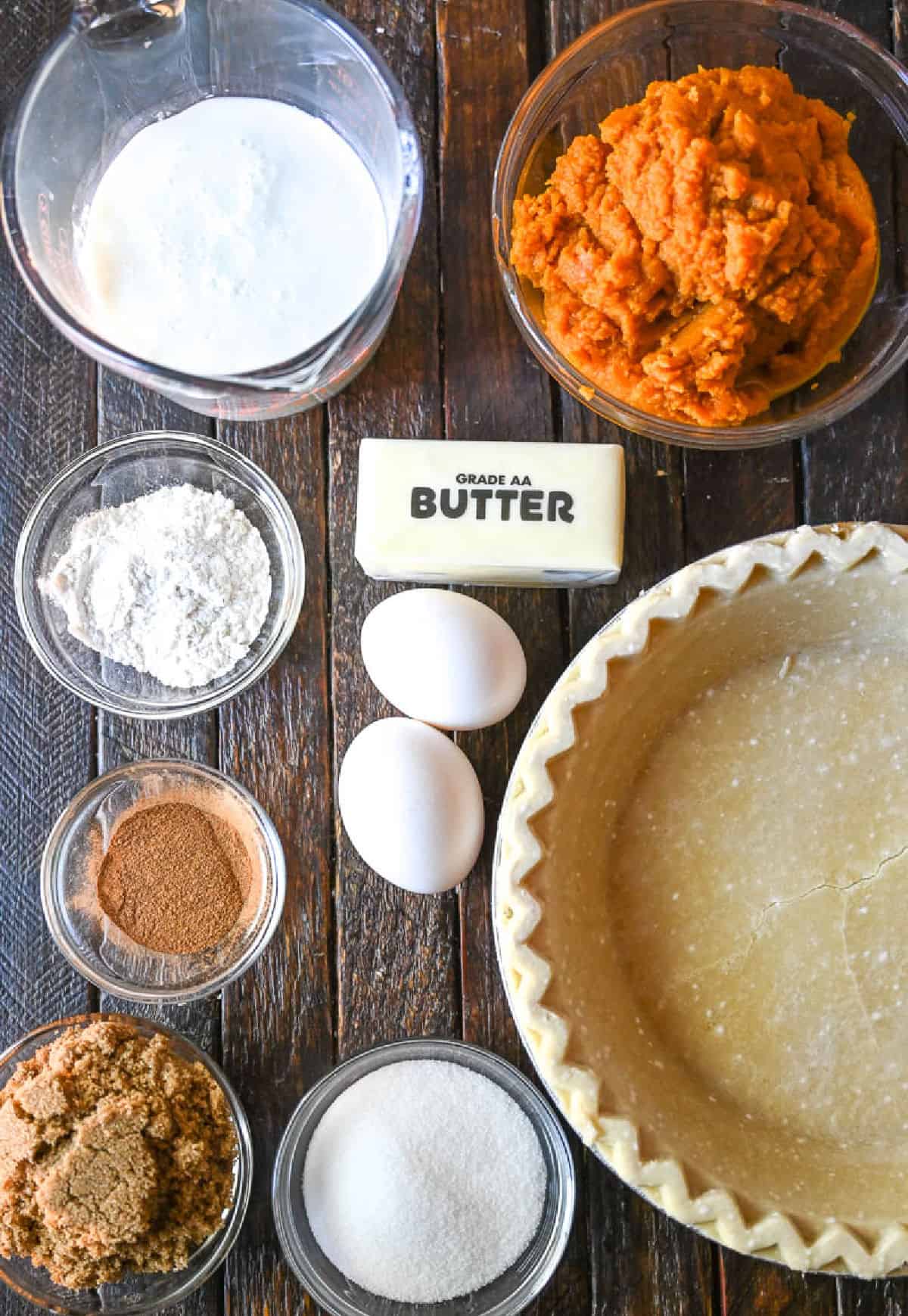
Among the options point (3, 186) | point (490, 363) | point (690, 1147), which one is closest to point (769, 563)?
point (490, 363)

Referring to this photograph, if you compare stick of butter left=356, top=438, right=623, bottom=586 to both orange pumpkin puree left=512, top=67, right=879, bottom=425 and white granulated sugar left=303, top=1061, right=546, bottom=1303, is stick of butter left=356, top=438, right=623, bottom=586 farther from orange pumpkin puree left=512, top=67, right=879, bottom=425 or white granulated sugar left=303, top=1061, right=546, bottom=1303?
white granulated sugar left=303, top=1061, right=546, bottom=1303

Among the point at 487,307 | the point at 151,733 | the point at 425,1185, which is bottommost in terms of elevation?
the point at 425,1185

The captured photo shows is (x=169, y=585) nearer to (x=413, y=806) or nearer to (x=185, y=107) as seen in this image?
(x=413, y=806)

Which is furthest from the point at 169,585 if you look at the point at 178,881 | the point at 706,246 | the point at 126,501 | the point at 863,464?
the point at 863,464

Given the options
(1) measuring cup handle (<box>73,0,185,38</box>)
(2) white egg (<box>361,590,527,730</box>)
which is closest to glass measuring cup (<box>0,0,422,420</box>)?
(1) measuring cup handle (<box>73,0,185,38</box>)

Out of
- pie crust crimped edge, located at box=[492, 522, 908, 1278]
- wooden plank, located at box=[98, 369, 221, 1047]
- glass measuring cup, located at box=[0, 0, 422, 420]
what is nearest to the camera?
pie crust crimped edge, located at box=[492, 522, 908, 1278]

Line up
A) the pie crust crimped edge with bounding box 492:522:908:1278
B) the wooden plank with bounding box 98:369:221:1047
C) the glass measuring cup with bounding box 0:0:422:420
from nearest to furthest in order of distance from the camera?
1. the pie crust crimped edge with bounding box 492:522:908:1278
2. the glass measuring cup with bounding box 0:0:422:420
3. the wooden plank with bounding box 98:369:221:1047

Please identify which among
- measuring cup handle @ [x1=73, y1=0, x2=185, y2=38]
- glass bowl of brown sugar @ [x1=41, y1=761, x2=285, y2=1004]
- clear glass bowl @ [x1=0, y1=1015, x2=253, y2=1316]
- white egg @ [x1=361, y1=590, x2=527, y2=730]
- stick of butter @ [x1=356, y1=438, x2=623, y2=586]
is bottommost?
clear glass bowl @ [x1=0, y1=1015, x2=253, y2=1316]
